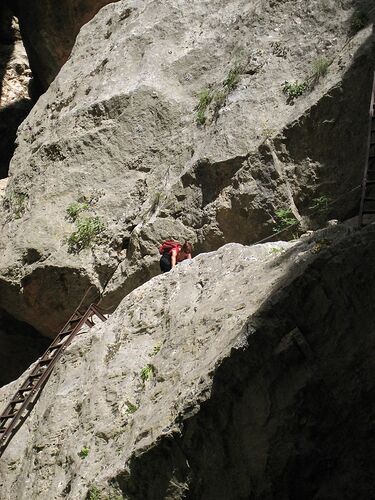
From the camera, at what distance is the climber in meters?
9.91

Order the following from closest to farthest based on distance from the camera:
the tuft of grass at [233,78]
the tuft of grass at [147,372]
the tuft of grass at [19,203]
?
the tuft of grass at [147,372] → the tuft of grass at [233,78] → the tuft of grass at [19,203]

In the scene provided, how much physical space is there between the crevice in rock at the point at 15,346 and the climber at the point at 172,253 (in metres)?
4.00

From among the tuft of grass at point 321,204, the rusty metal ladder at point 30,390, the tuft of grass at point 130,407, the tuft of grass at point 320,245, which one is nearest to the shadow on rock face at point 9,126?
the rusty metal ladder at point 30,390

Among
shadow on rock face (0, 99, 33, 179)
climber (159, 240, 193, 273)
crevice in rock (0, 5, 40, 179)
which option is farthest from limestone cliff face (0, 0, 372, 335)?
crevice in rock (0, 5, 40, 179)

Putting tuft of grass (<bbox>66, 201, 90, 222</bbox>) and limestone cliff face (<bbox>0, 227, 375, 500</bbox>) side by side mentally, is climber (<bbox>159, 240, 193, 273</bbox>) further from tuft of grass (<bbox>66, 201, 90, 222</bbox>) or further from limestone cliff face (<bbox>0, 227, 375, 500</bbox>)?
limestone cliff face (<bbox>0, 227, 375, 500</bbox>)

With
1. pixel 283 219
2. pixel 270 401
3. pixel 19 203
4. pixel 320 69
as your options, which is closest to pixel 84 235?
pixel 19 203

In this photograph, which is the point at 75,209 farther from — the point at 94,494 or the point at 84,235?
the point at 94,494

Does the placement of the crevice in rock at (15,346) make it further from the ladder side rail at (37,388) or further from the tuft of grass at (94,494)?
the tuft of grass at (94,494)

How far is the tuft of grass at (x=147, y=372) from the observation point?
7442 millimetres

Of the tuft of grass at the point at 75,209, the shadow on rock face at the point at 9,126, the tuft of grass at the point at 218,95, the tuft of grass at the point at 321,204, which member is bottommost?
the tuft of grass at the point at 321,204

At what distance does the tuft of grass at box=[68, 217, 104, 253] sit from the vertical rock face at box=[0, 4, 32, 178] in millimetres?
6902

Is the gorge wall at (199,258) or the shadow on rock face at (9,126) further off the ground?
the shadow on rock face at (9,126)

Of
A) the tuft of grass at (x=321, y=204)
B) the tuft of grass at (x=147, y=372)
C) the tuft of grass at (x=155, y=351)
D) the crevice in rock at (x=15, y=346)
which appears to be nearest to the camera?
the tuft of grass at (x=147, y=372)

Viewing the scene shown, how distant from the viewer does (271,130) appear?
10.3m
